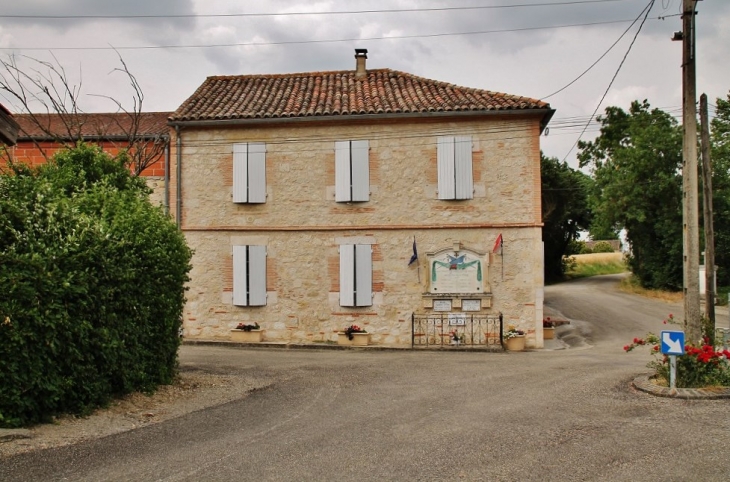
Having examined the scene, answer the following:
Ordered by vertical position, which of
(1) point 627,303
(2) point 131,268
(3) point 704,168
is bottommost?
(1) point 627,303

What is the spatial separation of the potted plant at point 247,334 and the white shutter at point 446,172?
611 centimetres

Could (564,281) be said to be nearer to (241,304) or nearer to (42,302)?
(241,304)

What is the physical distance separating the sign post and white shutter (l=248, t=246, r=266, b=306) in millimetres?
11671

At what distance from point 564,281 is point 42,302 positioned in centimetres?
4052

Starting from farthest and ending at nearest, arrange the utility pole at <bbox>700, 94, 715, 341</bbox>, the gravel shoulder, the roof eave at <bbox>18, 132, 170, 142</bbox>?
the roof eave at <bbox>18, 132, 170, 142</bbox> → the utility pole at <bbox>700, 94, 715, 341</bbox> → the gravel shoulder

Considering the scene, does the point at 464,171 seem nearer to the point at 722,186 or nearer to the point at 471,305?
the point at 471,305

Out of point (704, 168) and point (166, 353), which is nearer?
point (166, 353)

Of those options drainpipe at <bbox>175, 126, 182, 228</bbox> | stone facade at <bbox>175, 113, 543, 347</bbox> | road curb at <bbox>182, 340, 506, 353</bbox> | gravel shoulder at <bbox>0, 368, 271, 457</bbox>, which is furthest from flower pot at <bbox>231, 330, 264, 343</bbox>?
gravel shoulder at <bbox>0, 368, 271, 457</bbox>

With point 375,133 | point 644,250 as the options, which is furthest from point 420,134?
point 644,250

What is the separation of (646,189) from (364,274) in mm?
21123

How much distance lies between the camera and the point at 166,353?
33.4 ft

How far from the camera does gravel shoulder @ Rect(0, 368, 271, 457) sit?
269 inches

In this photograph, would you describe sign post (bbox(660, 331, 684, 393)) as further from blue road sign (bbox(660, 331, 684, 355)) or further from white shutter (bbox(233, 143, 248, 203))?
white shutter (bbox(233, 143, 248, 203))

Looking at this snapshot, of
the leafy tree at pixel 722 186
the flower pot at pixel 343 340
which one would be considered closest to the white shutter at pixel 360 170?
→ the flower pot at pixel 343 340
